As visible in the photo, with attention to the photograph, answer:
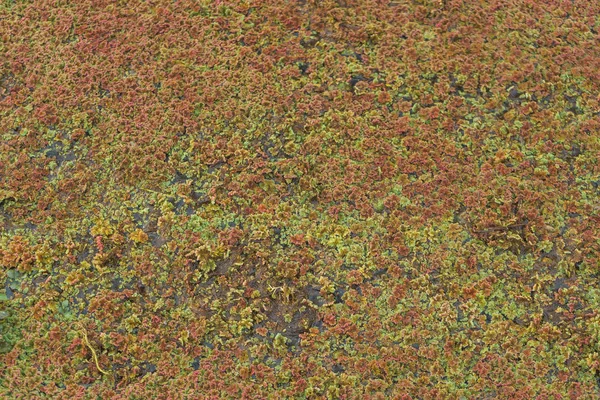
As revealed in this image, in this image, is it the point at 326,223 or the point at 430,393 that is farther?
the point at 326,223

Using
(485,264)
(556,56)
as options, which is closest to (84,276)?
(485,264)

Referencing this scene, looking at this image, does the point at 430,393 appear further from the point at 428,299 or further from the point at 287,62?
the point at 287,62

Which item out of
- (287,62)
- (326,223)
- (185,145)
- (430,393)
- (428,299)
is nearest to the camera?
(430,393)

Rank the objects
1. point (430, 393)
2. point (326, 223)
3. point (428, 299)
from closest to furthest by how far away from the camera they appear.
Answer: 1. point (430, 393)
2. point (428, 299)
3. point (326, 223)

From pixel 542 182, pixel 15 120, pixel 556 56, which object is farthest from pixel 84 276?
pixel 556 56

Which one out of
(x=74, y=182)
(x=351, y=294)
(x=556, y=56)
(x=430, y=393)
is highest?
(x=556, y=56)

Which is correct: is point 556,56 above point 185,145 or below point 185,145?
above

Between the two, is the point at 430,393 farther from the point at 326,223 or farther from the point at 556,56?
the point at 556,56
